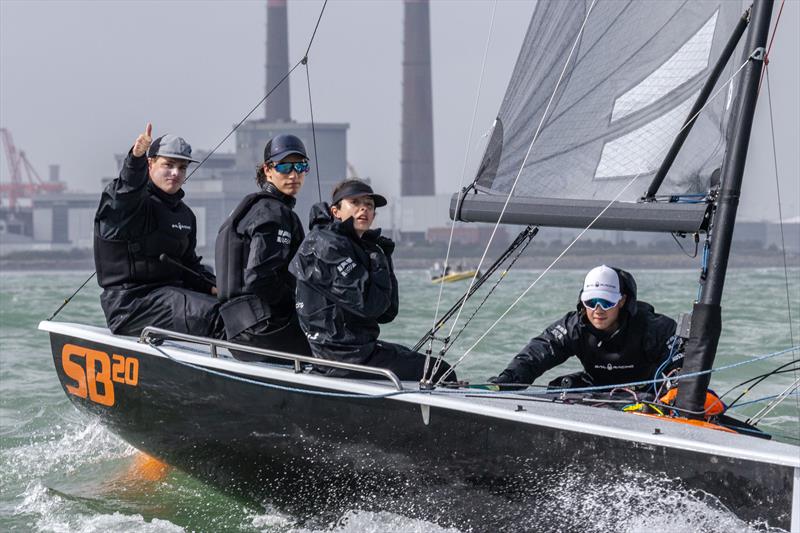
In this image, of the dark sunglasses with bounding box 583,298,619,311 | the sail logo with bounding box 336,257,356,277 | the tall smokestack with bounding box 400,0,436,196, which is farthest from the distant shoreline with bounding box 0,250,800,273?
the sail logo with bounding box 336,257,356,277

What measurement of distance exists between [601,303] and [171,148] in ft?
6.06

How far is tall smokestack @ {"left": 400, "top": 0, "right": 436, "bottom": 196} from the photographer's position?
84.1 metres

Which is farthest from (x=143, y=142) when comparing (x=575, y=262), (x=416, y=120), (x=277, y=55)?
(x=277, y=55)

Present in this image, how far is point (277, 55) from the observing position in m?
90.9

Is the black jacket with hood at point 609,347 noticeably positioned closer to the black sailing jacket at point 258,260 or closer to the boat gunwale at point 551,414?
the boat gunwale at point 551,414

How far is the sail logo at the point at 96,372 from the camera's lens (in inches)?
187

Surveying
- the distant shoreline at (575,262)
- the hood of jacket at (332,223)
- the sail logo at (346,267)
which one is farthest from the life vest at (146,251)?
the distant shoreline at (575,262)

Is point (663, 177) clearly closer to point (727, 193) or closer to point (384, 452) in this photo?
point (727, 193)

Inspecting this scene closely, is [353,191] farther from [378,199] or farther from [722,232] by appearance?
[722,232]

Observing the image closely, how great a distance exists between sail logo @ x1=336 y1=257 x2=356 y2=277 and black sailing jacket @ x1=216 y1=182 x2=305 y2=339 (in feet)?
1.38

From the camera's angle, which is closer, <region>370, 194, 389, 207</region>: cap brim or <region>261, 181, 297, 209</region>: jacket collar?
<region>370, 194, 389, 207</region>: cap brim

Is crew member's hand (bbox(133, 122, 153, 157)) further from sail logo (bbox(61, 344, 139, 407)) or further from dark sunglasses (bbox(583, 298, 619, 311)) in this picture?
dark sunglasses (bbox(583, 298, 619, 311))

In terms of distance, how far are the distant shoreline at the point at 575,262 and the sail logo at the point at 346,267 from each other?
73.0m

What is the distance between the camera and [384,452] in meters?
3.93
